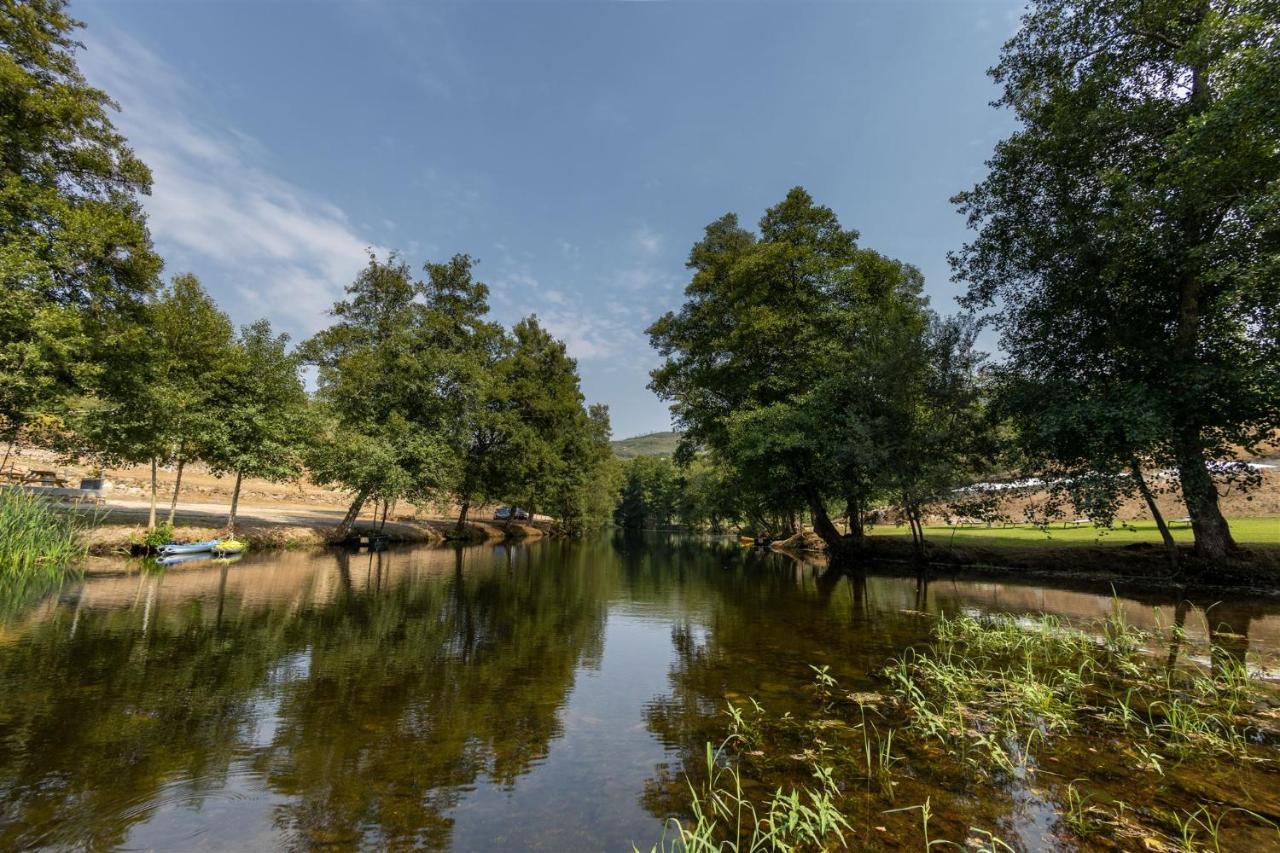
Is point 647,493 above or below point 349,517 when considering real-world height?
above

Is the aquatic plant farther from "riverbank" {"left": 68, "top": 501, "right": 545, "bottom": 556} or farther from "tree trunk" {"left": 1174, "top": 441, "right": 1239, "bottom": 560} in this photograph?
"riverbank" {"left": 68, "top": 501, "right": 545, "bottom": 556}

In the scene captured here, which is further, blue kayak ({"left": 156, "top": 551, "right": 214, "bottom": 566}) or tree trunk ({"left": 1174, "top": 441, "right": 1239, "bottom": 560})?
blue kayak ({"left": 156, "top": 551, "right": 214, "bottom": 566})

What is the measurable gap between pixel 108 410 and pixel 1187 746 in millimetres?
33371

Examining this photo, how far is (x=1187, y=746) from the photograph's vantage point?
545cm

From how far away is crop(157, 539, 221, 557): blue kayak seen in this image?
21.0 m

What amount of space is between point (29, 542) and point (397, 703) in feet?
53.6

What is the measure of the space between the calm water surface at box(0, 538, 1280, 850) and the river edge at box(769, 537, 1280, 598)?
3.63 m

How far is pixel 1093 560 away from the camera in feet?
→ 67.1

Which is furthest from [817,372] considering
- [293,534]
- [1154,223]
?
[293,534]

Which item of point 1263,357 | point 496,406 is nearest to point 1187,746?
point 1263,357

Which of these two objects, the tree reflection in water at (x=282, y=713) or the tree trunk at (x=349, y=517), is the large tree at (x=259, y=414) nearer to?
the tree trunk at (x=349, y=517)

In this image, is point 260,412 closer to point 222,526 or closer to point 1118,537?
point 222,526

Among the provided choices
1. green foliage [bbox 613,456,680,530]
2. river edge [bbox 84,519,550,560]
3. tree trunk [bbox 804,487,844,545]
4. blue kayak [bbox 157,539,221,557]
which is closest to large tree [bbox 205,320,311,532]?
river edge [bbox 84,519,550,560]

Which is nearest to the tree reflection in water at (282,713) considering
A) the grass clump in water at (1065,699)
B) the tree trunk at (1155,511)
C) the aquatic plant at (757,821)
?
the aquatic plant at (757,821)
